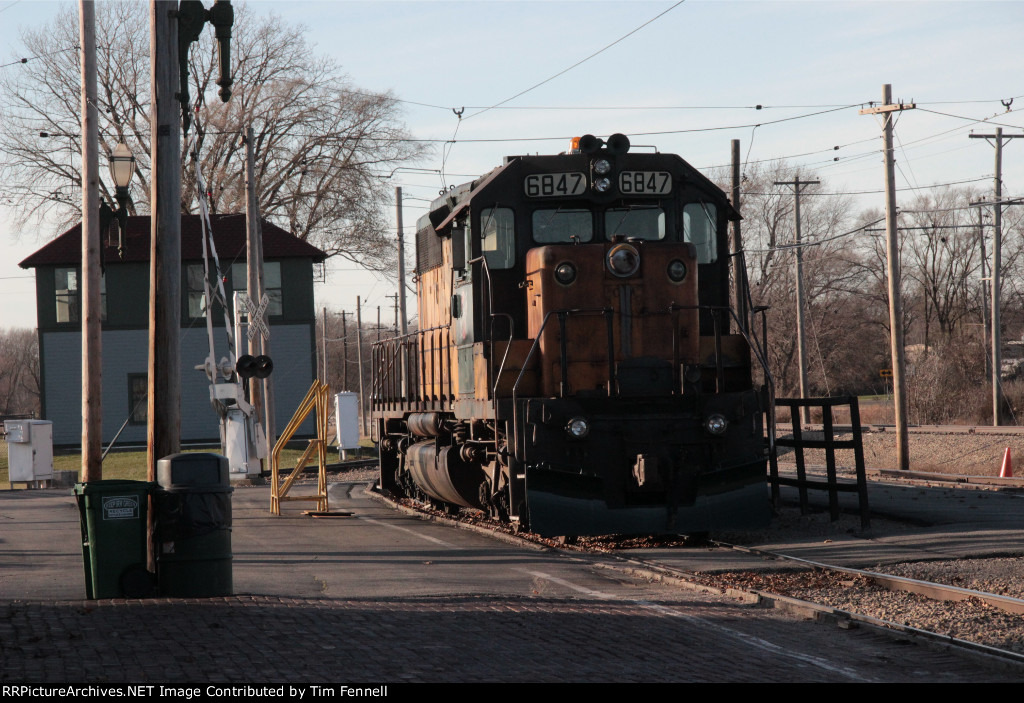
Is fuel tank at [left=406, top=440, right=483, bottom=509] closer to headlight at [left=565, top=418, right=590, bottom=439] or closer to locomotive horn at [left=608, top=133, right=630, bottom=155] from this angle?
headlight at [left=565, top=418, right=590, bottom=439]

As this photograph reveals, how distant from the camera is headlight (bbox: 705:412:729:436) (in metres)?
11.1

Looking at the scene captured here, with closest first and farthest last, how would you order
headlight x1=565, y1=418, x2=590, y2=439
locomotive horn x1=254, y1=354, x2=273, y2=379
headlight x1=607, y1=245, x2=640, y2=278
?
headlight x1=565, y1=418, x2=590, y2=439 < headlight x1=607, y1=245, x2=640, y2=278 < locomotive horn x1=254, y1=354, x2=273, y2=379

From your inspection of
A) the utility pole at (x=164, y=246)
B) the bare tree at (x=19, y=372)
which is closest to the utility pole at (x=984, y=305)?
the utility pole at (x=164, y=246)

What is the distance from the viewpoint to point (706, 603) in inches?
328

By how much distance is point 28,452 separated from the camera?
25.2m

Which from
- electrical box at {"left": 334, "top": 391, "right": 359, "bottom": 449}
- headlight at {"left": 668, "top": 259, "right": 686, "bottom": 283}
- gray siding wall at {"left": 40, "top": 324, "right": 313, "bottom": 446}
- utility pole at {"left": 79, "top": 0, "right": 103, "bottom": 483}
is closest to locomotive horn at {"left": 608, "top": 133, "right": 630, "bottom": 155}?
headlight at {"left": 668, "top": 259, "right": 686, "bottom": 283}

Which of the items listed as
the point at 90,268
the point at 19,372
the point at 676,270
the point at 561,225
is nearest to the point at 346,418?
the point at 90,268

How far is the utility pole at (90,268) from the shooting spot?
15377mm

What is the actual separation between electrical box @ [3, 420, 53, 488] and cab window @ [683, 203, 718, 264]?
17.9 meters

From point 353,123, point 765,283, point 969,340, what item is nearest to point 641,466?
point 353,123

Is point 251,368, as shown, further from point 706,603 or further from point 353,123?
point 353,123

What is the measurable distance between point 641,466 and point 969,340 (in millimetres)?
53525

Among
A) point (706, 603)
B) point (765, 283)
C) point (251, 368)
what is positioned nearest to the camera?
point (706, 603)

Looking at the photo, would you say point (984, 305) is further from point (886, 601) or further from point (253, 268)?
point (886, 601)
